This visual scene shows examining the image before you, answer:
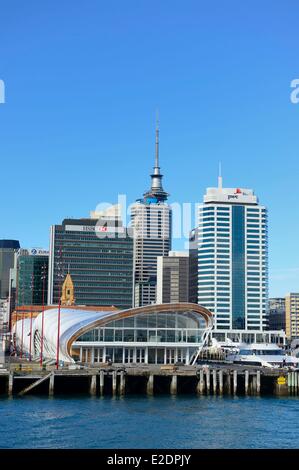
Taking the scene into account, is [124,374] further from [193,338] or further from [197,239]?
[197,239]

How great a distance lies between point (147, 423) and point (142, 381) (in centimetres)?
2191

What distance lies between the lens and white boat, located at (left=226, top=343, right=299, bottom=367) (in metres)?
102

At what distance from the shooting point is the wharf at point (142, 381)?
202ft

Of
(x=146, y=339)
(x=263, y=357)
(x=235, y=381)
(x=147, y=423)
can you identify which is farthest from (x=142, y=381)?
(x=263, y=357)

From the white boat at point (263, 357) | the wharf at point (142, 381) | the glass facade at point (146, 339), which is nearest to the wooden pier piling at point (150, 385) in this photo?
the wharf at point (142, 381)

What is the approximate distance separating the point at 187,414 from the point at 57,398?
14181 mm

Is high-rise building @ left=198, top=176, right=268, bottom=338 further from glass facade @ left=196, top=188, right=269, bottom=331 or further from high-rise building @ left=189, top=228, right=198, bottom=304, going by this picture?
high-rise building @ left=189, top=228, right=198, bottom=304

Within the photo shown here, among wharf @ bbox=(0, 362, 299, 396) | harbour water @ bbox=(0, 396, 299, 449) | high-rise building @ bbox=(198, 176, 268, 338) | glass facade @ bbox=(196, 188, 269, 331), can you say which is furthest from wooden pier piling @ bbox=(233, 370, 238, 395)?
high-rise building @ bbox=(198, 176, 268, 338)

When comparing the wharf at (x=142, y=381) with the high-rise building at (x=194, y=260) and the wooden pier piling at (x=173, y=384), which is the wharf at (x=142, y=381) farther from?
the high-rise building at (x=194, y=260)

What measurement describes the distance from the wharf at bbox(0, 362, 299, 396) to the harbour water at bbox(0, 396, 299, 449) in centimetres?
333

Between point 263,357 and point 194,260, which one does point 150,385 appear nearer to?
point 263,357

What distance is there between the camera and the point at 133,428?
40969 millimetres

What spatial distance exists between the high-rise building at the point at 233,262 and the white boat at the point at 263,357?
52275 mm

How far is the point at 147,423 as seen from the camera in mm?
43438
